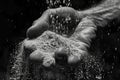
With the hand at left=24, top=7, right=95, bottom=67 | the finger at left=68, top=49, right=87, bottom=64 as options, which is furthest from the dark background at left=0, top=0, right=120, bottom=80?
the finger at left=68, top=49, right=87, bottom=64

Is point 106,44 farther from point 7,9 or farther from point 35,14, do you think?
point 7,9

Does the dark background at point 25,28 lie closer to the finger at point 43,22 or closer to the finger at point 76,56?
the finger at point 43,22

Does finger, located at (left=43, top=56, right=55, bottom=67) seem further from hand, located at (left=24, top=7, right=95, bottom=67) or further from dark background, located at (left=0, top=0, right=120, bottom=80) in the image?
dark background, located at (left=0, top=0, right=120, bottom=80)

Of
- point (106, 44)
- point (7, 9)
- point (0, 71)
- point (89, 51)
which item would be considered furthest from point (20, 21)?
point (89, 51)

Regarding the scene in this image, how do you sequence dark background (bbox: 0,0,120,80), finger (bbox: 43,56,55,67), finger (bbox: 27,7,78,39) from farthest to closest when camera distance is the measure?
1. dark background (bbox: 0,0,120,80)
2. finger (bbox: 27,7,78,39)
3. finger (bbox: 43,56,55,67)

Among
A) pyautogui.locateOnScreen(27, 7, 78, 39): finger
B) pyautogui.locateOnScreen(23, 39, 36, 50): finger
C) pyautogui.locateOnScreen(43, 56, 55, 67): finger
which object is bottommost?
pyautogui.locateOnScreen(43, 56, 55, 67): finger

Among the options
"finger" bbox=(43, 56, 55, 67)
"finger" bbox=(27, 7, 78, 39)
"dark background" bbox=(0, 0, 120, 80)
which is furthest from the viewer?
"dark background" bbox=(0, 0, 120, 80)

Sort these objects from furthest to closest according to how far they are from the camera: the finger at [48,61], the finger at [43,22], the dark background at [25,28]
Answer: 1. the dark background at [25,28]
2. the finger at [43,22]
3. the finger at [48,61]

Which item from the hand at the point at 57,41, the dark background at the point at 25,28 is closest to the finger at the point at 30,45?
the hand at the point at 57,41

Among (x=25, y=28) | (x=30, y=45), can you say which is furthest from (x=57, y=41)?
(x=25, y=28)
